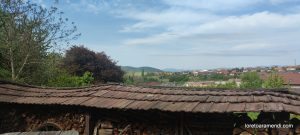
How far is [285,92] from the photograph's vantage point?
23.9 ft

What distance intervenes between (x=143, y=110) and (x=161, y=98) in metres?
0.47

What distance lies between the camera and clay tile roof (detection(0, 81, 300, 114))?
6.52 metres

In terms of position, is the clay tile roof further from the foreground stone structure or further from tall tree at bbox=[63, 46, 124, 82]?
tall tree at bbox=[63, 46, 124, 82]

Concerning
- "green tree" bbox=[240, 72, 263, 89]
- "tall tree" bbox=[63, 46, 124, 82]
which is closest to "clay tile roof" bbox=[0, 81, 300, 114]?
"tall tree" bbox=[63, 46, 124, 82]

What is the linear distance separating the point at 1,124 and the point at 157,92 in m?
4.30

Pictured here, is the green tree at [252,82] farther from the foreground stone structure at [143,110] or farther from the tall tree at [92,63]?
the foreground stone structure at [143,110]

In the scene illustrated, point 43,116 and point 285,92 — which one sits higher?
point 285,92

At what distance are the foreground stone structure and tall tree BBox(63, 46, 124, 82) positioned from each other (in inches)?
963

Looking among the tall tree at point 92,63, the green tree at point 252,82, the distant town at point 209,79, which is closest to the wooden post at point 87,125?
the distant town at point 209,79

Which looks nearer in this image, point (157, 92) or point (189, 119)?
point (189, 119)

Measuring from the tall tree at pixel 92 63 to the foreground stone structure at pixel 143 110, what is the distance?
80.2ft

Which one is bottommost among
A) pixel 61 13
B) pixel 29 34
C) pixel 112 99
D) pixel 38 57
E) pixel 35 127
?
pixel 35 127

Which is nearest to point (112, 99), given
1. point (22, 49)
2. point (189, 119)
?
point (189, 119)

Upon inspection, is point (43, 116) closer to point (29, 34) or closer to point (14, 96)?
point (14, 96)
